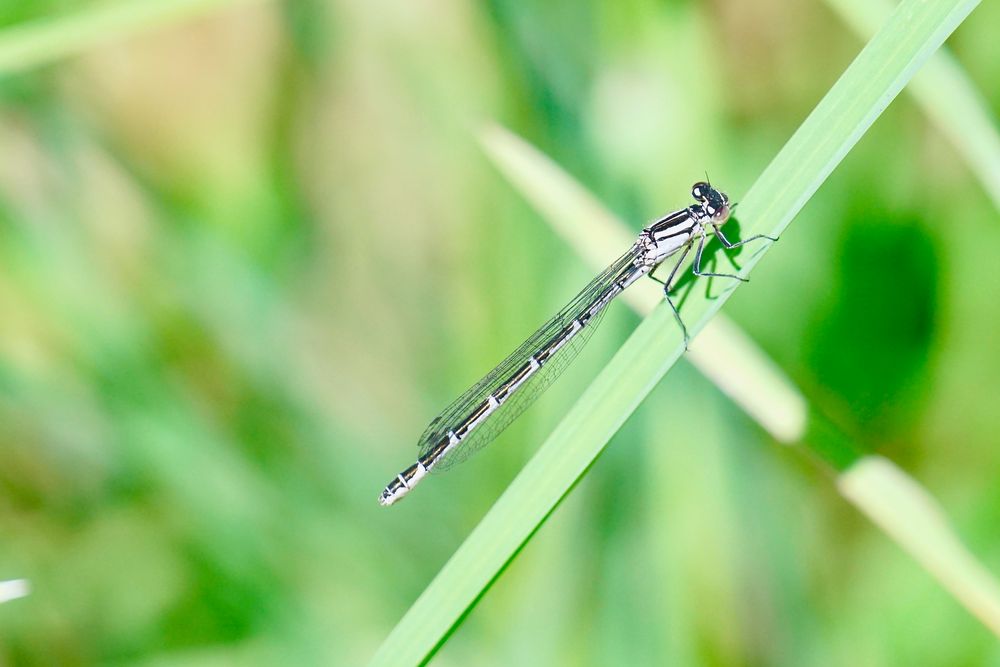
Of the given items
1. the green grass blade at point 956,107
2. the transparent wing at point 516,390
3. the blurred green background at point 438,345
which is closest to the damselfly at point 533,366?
the transparent wing at point 516,390

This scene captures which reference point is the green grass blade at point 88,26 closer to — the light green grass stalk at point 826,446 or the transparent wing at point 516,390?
the light green grass stalk at point 826,446

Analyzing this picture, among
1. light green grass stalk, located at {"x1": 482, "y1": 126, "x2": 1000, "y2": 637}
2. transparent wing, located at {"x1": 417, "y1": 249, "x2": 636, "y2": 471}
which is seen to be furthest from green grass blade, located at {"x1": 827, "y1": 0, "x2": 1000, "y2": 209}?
transparent wing, located at {"x1": 417, "y1": 249, "x2": 636, "y2": 471}

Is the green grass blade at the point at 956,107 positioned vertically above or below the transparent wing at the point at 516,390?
above

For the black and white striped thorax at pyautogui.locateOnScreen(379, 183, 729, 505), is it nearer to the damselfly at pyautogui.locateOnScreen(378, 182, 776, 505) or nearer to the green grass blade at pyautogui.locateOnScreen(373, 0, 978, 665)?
the damselfly at pyautogui.locateOnScreen(378, 182, 776, 505)

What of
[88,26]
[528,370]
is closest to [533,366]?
[528,370]

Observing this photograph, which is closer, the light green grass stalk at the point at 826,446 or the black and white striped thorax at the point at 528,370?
the light green grass stalk at the point at 826,446

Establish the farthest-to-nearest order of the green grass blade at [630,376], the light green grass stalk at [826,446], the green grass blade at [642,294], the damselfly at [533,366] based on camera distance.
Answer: the damselfly at [533,366]
the green grass blade at [642,294]
the light green grass stalk at [826,446]
the green grass blade at [630,376]
